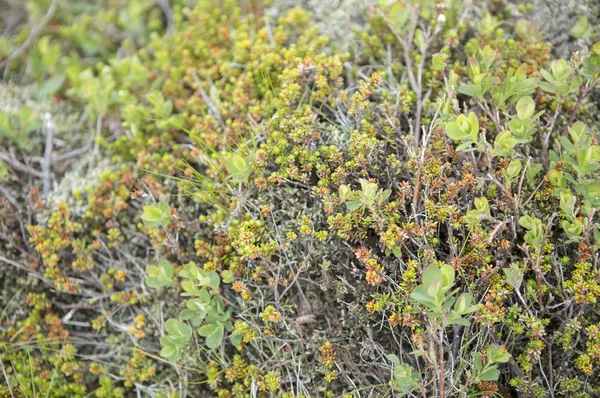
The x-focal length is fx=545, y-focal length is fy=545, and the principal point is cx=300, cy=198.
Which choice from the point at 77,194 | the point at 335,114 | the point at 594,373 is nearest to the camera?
the point at 594,373

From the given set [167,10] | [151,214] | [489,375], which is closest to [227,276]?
[151,214]

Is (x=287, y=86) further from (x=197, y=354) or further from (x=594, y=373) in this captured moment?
(x=594, y=373)

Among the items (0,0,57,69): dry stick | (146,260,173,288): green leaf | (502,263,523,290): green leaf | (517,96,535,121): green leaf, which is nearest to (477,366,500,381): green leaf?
(502,263,523,290): green leaf

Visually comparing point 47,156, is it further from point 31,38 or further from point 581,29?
point 581,29

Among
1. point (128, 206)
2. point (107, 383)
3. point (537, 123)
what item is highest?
point (537, 123)

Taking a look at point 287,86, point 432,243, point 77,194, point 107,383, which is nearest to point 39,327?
point 107,383

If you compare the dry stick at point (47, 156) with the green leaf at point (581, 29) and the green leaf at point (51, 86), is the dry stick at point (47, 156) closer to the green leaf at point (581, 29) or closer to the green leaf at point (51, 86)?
the green leaf at point (51, 86)
